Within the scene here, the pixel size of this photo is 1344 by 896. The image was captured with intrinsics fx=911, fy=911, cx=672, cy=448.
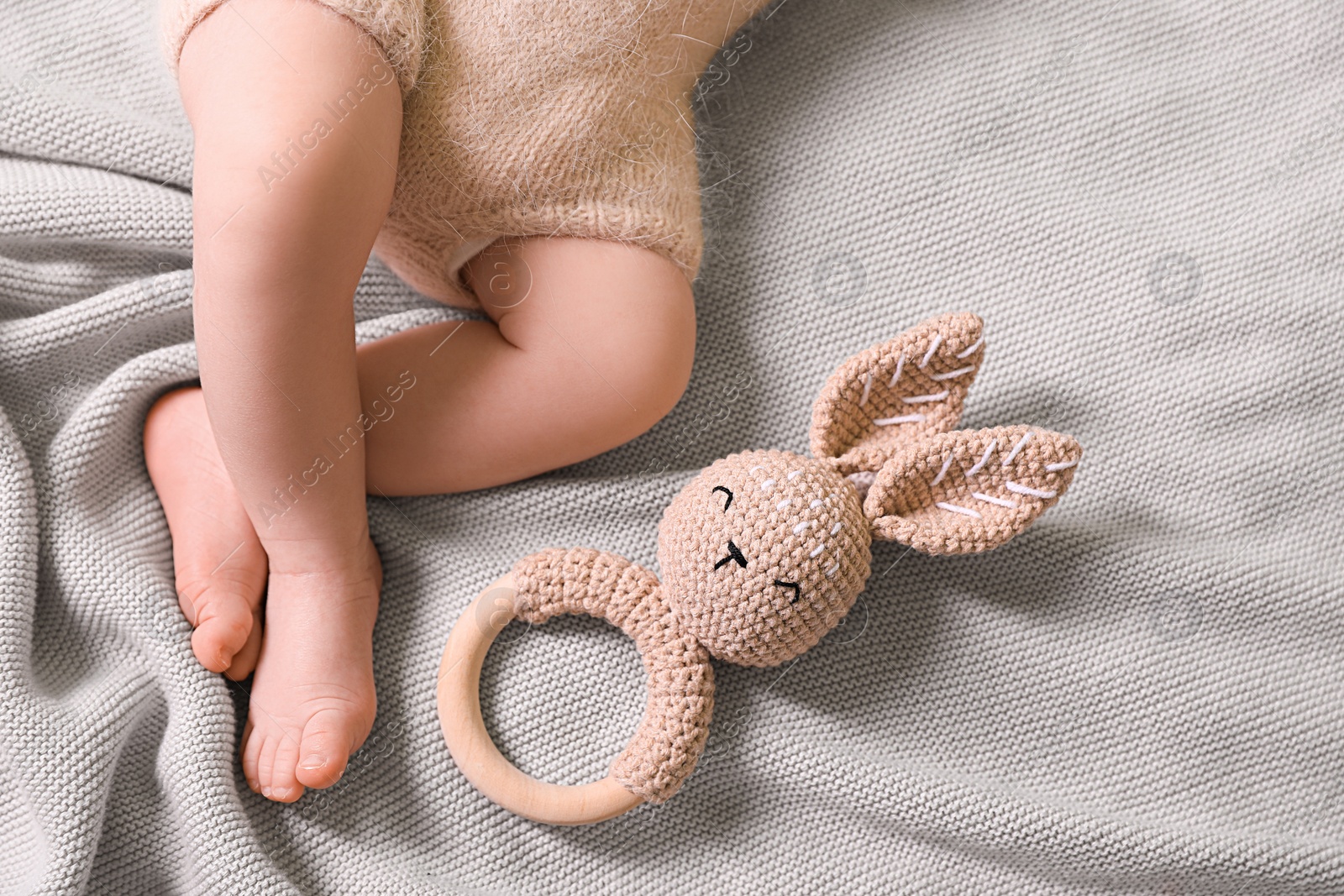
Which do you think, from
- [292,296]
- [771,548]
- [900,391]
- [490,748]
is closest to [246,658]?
[490,748]

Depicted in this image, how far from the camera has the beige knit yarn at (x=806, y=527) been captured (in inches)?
26.0

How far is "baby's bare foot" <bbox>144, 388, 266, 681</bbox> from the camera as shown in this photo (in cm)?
75

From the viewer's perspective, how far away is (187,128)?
2.81 feet

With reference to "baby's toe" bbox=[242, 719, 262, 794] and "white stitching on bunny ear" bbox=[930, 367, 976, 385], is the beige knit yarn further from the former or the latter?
"baby's toe" bbox=[242, 719, 262, 794]

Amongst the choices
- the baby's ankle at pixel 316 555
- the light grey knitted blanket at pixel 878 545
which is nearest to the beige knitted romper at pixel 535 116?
the light grey knitted blanket at pixel 878 545

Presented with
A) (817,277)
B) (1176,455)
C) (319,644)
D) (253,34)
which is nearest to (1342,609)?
(1176,455)

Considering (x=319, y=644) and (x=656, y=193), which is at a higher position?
(x=656, y=193)

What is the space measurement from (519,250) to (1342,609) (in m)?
0.81

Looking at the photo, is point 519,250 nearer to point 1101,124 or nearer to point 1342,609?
point 1101,124

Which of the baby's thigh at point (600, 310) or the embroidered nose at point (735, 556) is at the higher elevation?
the baby's thigh at point (600, 310)

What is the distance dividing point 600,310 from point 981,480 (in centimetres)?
33

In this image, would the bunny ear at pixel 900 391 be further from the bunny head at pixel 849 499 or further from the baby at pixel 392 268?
the baby at pixel 392 268

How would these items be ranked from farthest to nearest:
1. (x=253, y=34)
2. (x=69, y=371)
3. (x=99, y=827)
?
(x=69, y=371)
(x=99, y=827)
(x=253, y=34)

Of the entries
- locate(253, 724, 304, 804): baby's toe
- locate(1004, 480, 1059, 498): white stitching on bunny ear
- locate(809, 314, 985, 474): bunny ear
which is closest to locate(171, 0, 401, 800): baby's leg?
locate(253, 724, 304, 804): baby's toe
